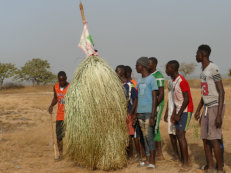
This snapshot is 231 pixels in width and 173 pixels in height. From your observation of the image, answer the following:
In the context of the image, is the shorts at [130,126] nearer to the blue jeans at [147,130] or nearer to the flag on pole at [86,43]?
the blue jeans at [147,130]

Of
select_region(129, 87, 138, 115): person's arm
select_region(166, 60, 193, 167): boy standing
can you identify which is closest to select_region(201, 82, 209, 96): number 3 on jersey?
select_region(166, 60, 193, 167): boy standing

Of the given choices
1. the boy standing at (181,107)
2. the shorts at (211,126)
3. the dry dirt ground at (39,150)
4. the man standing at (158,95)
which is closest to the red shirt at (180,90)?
the boy standing at (181,107)

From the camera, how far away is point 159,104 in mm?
4734

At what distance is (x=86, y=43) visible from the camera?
4.74 m

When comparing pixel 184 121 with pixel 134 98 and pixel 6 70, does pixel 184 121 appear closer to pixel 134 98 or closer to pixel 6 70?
pixel 134 98

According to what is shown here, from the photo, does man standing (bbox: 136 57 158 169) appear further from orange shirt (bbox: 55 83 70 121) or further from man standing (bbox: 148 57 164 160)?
Result: orange shirt (bbox: 55 83 70 121)

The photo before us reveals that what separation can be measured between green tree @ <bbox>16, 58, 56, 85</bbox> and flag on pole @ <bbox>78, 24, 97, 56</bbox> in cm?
4144

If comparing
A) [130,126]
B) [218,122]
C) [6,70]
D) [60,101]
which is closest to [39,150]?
[60,101]

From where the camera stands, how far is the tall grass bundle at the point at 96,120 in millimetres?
4230

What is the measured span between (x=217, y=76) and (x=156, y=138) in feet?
5.74

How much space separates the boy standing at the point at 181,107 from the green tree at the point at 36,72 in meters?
42.4

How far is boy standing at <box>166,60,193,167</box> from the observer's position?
420 cm

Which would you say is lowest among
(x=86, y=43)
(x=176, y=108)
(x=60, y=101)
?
(x=176, y=108)

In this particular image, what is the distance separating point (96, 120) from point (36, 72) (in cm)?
4285
